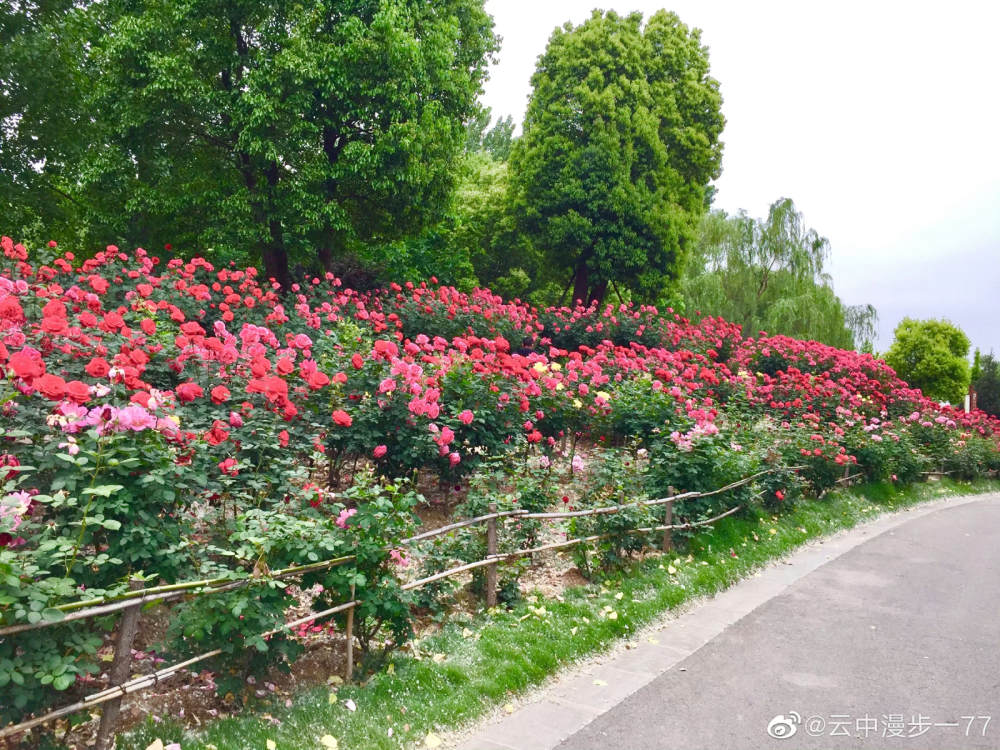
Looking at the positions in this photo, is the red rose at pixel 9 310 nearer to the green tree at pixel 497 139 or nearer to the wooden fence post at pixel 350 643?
the wooden fence post at pixel 350 643

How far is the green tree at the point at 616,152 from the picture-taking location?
20.9 metres

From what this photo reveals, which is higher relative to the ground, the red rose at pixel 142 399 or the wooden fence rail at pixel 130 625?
the red rose at pixel 142 399

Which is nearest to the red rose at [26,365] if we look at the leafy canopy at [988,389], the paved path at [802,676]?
the paved path at [802,676]

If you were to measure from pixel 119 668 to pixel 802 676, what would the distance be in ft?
15.0

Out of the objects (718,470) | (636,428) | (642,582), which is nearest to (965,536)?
(718,470)

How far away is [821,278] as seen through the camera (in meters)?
26.7

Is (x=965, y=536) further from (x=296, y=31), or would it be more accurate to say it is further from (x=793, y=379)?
(x=296, y=31)

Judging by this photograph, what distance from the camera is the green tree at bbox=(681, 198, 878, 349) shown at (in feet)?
82.3

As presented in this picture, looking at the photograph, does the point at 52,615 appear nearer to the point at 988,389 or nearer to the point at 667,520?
the point at 667,520

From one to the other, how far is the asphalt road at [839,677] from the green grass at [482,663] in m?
0.59

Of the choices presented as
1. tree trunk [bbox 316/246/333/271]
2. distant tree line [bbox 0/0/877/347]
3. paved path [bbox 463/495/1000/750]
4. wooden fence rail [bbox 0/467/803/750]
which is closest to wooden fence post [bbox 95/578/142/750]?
wooden fence rail [bbox 0/467/803/750]

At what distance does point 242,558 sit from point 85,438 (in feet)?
3.20

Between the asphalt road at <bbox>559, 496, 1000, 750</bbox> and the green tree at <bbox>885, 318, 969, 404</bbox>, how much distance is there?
26718 millimetres

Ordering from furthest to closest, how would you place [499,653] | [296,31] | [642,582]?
[296,31], [642,582], [499,653]
